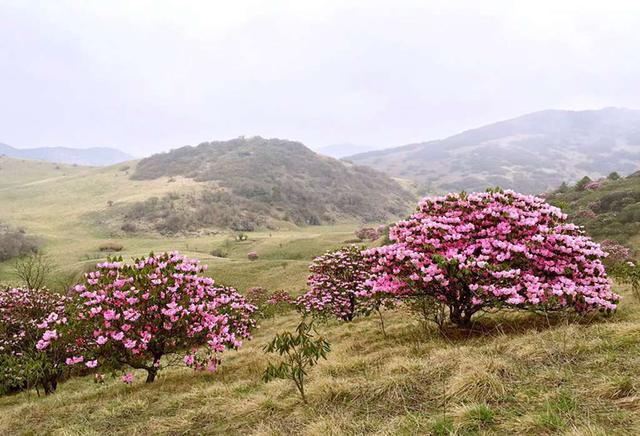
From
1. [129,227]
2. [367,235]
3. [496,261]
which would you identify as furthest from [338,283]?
[129,227]

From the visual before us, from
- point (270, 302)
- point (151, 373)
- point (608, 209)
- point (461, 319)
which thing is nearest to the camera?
point (461, 319)

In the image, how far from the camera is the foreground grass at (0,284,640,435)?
3.75 m

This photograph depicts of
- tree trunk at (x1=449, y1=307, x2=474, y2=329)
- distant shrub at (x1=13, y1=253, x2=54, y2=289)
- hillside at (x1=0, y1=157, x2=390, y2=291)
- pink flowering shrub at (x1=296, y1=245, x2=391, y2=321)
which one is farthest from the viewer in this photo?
hillside at (x1=0, y1=157, x2=390, y2=291)

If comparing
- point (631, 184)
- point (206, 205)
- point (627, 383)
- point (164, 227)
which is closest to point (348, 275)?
point (627, 383)

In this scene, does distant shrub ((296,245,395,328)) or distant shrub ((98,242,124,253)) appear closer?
distant shrub ((296,245,395,328))

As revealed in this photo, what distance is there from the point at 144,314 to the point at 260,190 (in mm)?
65220

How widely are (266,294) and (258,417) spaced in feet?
57.6

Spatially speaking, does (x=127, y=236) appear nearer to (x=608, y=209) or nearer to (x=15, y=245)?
(x=15, y=245)

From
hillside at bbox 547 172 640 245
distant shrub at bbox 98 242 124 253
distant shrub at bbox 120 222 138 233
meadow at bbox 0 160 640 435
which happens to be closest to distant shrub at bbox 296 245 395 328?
meadow at bbox 0 160 640 435

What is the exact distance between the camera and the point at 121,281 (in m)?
Answer: 7.84

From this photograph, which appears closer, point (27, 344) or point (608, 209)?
point (27, 344)

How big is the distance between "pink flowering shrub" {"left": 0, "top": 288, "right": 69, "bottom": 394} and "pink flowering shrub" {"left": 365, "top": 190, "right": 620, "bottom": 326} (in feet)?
26.6

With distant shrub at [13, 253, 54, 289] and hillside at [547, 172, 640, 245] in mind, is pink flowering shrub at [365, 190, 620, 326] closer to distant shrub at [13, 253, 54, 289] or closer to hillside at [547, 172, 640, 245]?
hillside at [547, 172, 640, 245]

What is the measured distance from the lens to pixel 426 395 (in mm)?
4773
